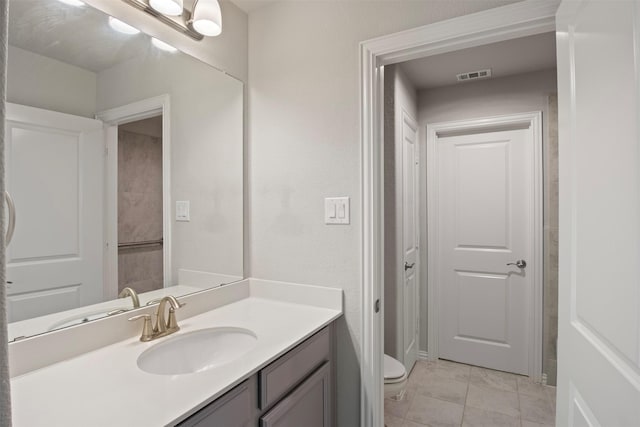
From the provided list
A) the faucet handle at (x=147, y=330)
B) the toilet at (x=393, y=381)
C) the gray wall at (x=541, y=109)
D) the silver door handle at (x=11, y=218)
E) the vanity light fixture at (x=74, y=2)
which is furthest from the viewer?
the gray wall at (x=541, y=109)

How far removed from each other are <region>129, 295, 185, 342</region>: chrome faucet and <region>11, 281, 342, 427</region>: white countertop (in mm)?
36

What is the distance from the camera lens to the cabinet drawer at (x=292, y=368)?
107cm

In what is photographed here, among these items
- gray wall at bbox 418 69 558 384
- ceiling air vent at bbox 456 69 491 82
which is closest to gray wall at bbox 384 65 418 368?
ceiling air vent at bbox 456 69 491 82

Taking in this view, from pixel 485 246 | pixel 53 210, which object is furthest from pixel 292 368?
pixel 485 246

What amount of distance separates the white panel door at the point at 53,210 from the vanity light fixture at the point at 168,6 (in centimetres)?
52

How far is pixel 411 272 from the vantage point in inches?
107

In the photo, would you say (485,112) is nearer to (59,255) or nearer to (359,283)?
(359,283)

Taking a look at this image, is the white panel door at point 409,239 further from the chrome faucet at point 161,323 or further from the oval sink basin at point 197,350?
the chrome faucet at point 161,323

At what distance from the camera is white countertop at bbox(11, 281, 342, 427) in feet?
2.48

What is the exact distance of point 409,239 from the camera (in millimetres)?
2684

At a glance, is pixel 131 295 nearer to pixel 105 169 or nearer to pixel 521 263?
pixel 105 169

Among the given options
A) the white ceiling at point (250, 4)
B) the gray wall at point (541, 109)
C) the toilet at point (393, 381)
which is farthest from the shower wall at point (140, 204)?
the gray wall at point (541, 109)

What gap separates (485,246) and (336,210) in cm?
182

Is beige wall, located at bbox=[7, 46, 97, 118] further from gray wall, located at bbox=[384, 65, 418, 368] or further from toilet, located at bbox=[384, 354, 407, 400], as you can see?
toilet, located at bbox=[384, 354, 407, 400]
